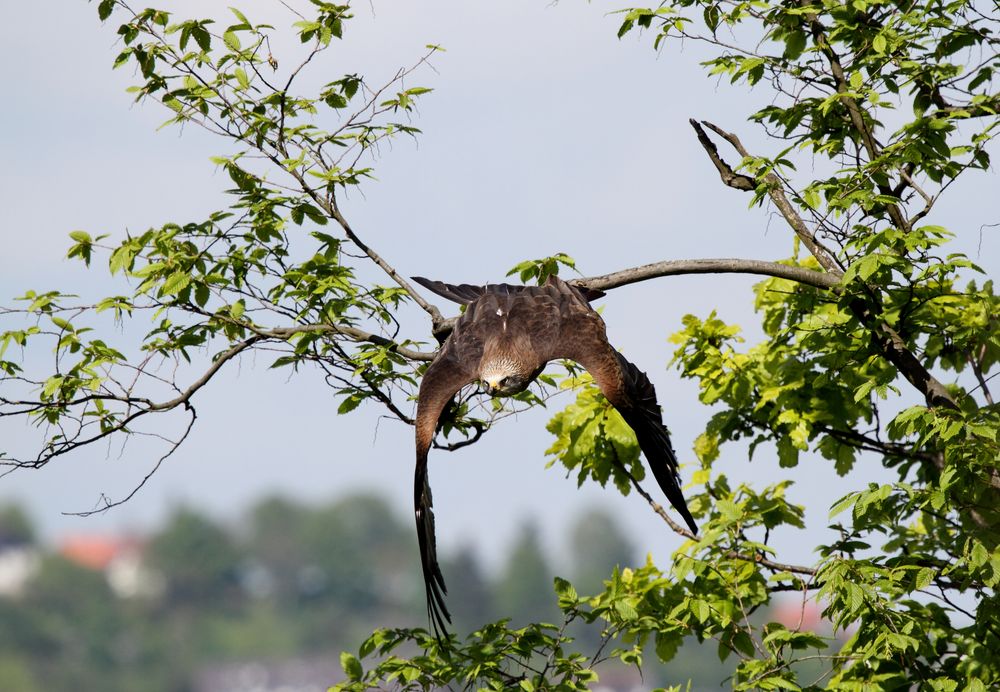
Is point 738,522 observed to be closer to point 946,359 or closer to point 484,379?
point 484,379

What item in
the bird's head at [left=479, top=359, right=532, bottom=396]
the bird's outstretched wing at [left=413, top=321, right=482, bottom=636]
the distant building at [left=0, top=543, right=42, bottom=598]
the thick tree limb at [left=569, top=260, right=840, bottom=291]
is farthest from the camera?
the distant building at [left=0, top=543, right=42, bottom=598]

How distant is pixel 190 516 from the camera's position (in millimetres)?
40750

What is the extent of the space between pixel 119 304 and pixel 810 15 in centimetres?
509

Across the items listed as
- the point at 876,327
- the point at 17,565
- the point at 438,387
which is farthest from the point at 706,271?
the point at 17,565

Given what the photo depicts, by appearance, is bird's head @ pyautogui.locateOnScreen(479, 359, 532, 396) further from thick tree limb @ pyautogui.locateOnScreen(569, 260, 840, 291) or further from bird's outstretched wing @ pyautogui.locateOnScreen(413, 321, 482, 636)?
thick tree limb @ pyautogui.locateOnScreen(569, 260, 840, 291)

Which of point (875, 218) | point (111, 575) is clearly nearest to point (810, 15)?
point (875, 218)

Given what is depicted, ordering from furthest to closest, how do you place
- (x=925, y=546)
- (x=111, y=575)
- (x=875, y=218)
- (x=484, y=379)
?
(x=111, y=575)
(x=925, y=546)
(x=875, y=218)
(x=484, y=379)

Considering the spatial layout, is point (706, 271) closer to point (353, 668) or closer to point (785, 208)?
point (785, 208)

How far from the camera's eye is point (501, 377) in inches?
305

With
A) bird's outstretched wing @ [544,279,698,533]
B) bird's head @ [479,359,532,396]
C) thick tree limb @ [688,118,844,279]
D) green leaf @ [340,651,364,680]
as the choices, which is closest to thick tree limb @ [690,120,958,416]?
thick tree limb @ [688,118,844,279]

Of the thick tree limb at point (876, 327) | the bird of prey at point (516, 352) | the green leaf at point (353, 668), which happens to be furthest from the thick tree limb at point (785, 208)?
the green leaf at point (353, 668)

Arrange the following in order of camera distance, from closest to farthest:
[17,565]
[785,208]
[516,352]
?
[516,352], [785,208], [17,565]

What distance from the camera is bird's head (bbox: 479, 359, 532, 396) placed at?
25.3 ft

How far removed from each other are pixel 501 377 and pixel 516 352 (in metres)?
0.18
